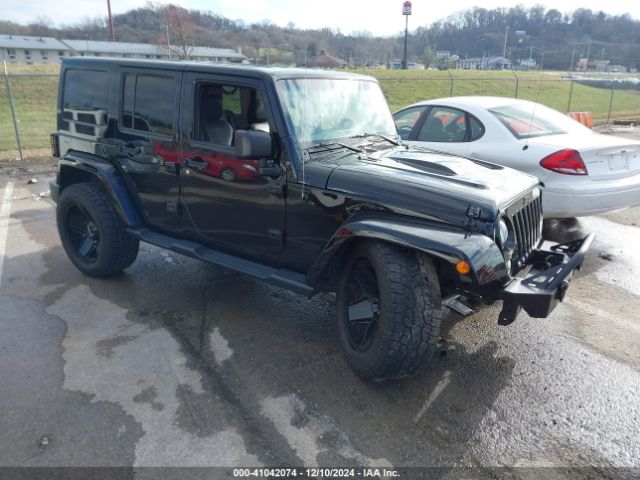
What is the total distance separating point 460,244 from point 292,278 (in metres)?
1.31

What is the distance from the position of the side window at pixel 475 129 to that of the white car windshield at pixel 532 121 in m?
0.22

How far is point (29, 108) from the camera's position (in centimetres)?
1966

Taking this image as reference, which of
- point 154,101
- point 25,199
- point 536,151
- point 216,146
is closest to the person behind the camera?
point 216,146

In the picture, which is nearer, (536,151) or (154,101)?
(154,101)

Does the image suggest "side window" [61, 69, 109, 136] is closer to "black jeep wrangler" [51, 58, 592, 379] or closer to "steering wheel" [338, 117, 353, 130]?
"black jeep wrangler" [51, 58, 592, 379]

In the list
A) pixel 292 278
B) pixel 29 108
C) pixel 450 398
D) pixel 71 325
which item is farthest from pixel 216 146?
pixel 29 108

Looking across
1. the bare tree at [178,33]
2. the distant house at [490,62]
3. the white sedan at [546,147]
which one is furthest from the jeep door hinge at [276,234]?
the bare tree at [178,33]

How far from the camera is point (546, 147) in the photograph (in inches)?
212

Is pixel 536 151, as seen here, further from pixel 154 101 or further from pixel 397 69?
pixel 397 69

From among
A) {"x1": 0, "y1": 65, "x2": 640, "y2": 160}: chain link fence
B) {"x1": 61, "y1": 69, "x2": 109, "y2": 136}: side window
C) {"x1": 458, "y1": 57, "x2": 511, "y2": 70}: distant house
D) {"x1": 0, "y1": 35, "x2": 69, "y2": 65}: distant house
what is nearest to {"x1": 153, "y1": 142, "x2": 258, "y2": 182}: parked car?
{"x1": 61, "y1": 69, "x2": 109, "y2": 136}: side window

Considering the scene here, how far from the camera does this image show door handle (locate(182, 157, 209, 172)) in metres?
3.96

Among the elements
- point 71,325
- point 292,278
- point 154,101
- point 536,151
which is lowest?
point 71,325

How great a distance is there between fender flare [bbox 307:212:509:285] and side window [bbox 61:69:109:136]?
9.21ft

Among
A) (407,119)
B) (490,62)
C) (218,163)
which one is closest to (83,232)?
(218,163)
